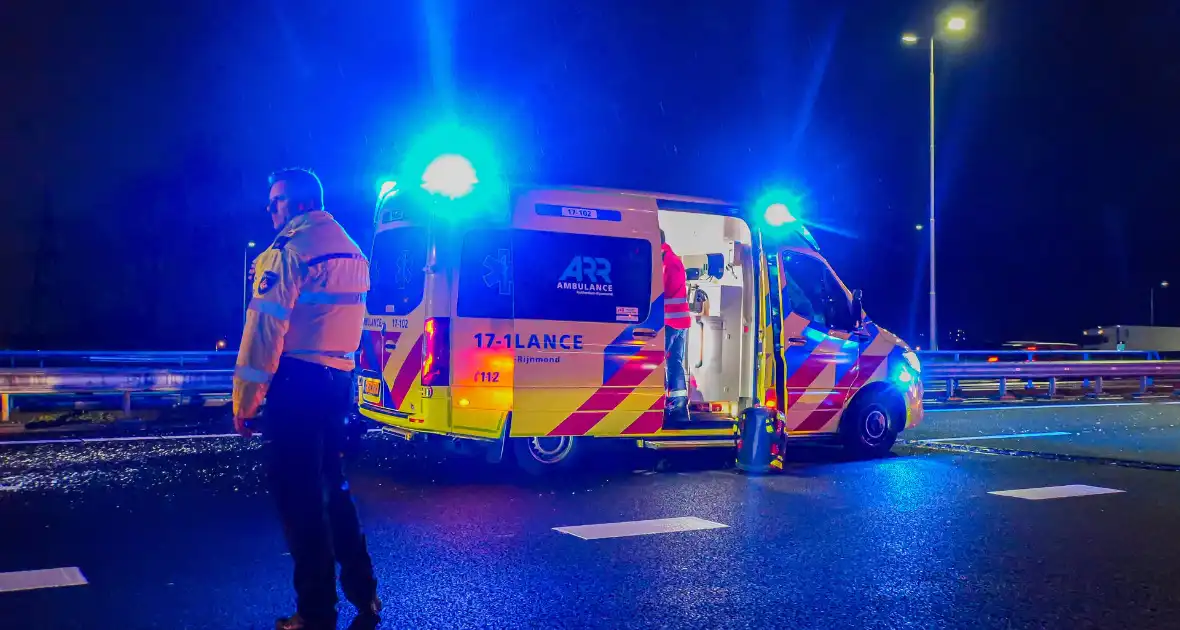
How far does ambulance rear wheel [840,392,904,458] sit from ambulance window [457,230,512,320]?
3.86 metres

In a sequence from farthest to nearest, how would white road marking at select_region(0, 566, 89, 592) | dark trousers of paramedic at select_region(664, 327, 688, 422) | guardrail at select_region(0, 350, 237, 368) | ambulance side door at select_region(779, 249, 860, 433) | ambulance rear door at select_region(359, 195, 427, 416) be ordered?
guardrail at select_region(0, 350, 237, 368) < ambulance side door at select_region(779, 249, 860, 433) < dark trousers of paramedic at select_region(664, 327, 688, 422) < ambulance rear door at select_region(359, 195, 427, 416) < white road marking at select_region(0, 566, 89, 592)

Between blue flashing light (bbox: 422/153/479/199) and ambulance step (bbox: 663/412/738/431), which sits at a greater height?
blue flashing light (bbox: 422/153/479/199)

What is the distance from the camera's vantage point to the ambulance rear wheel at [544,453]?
827 centimetres

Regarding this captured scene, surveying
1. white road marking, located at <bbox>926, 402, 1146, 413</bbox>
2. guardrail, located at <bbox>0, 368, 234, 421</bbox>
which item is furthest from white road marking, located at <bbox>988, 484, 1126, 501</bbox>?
guardrail, located at <bbox>0, 368, 234, 421</bbox>

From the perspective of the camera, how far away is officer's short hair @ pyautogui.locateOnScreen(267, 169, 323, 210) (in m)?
4.09

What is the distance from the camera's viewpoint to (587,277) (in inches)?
320

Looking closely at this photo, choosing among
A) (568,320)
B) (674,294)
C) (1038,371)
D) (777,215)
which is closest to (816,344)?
(777,215)

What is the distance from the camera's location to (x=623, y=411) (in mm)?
8258

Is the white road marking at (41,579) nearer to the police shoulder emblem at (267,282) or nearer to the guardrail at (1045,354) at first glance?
the police shoulder emblem at (267,282)

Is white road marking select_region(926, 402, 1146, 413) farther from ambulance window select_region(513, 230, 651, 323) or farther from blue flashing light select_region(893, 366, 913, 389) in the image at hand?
ambulance window select_region(513, 230, 651, 323)

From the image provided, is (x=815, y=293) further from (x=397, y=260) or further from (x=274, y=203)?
(x=274, y=203)

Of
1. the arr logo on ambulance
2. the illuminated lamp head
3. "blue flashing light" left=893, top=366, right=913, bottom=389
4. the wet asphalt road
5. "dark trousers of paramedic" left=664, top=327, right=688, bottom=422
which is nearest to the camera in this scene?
the wet asphalt road

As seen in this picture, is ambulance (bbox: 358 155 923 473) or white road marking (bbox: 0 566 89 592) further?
ambulance (bbox: 358 155 923 473)

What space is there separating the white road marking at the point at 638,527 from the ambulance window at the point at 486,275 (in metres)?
2.12
